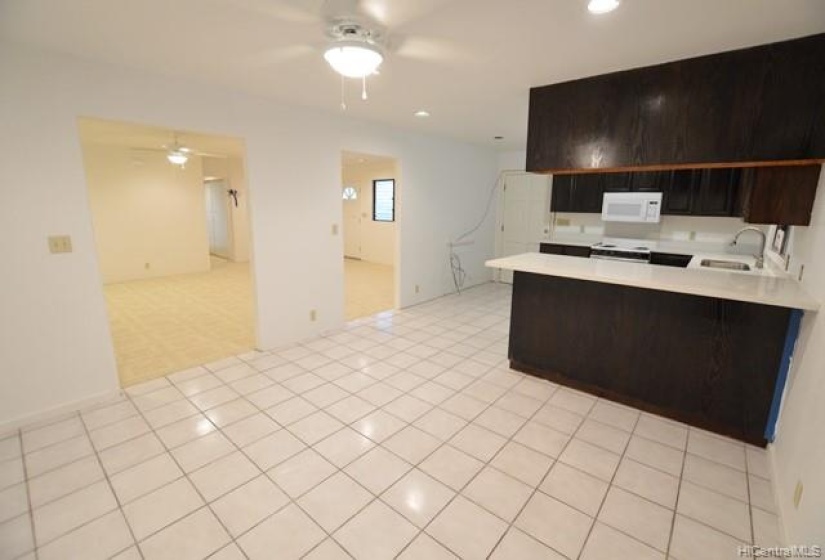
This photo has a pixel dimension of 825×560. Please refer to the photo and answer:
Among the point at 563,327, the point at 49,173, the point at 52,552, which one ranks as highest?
→ the point at 49,173

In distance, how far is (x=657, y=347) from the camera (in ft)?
8.64

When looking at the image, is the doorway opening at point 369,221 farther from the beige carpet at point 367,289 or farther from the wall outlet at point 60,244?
the wall outlet at point 60,244

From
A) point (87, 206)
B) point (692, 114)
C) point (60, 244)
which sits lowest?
point (60, 244)

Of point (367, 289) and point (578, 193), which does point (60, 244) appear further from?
point (578, 193)

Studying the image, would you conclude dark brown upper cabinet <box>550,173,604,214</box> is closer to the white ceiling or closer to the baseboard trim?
the white ceiling

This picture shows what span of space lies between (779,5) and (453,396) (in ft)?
9.74

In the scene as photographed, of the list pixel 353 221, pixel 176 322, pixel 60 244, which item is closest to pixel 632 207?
pixel 60 244

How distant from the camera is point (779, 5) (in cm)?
176

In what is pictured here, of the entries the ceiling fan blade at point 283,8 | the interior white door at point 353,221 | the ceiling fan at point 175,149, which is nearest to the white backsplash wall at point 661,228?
the ceiling fan blade at point 283,8

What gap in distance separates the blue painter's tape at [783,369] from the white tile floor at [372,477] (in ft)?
0.69

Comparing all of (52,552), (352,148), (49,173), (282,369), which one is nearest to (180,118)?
(49,173)

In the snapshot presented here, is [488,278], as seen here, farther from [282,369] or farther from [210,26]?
[210,26]

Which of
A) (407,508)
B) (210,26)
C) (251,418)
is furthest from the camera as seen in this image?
(251,418)

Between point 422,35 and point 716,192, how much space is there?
13.7 feet
